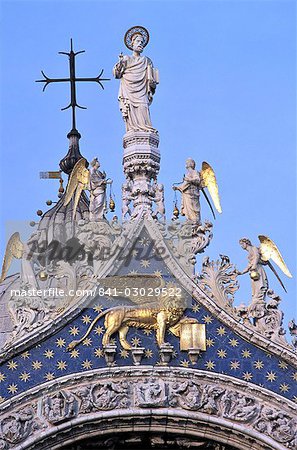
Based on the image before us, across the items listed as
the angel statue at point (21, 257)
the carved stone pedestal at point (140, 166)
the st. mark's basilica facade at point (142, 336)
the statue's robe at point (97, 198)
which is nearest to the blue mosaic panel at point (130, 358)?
the st. mark's basilica facade at point (142, 336)

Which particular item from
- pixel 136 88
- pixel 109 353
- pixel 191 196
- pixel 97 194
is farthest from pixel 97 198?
pixel 109 353

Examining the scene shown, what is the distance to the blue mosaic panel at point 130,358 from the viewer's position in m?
17.5

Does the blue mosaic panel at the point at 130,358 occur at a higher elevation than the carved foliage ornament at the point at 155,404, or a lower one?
higher

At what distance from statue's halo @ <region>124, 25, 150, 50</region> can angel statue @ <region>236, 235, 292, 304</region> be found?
2807mm

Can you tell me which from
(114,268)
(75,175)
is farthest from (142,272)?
(75,175)

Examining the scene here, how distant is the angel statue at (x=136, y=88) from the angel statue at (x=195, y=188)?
740mm

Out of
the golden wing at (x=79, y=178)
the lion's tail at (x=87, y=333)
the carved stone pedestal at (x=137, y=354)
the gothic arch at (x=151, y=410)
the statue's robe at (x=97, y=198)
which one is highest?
the golden wing at (x=79, y=178)

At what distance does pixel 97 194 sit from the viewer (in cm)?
1850

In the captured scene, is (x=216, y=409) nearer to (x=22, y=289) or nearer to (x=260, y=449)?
(x=260, y=449)

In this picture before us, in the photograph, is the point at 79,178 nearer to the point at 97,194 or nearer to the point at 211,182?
the point at 97,194

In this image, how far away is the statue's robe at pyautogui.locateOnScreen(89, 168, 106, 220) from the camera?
60.5 feet

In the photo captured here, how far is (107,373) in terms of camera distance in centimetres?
1747

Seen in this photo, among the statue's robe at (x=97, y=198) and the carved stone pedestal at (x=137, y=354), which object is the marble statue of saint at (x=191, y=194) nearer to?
the statue's robe at (x=97, y=198)

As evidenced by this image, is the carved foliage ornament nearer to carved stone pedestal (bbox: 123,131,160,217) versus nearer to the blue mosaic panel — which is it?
the blue mosaic panel
